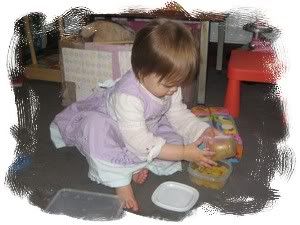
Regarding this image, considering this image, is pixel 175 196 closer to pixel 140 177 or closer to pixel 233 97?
pixel 140 177

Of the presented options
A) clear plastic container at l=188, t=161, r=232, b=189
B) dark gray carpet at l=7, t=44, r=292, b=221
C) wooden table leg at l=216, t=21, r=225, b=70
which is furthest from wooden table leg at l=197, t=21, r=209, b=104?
clear plastic container at l=188, t=161, r=232, b=189

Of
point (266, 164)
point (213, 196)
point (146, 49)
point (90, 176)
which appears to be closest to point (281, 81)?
point (266, 164)

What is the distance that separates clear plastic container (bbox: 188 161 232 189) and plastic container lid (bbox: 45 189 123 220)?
23 cm

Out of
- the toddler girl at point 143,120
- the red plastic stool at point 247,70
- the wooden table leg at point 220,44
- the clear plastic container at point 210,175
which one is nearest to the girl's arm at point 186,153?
the toddler girl at point 143,120

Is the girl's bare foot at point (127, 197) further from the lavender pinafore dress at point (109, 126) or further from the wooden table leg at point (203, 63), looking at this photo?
the wooden table leg at point (203, 63)

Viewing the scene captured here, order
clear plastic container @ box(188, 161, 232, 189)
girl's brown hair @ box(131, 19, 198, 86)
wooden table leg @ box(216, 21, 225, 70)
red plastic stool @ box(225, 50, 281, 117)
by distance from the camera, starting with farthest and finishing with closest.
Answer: wooden table leg @ box(216, 21, 225, 70)
red plastic stool @ box(225, 50, 281, 117)
clear plastic container @ box(188, 161, 232, 189)
girl's brown hair @ box(131, 19, 198, 86)

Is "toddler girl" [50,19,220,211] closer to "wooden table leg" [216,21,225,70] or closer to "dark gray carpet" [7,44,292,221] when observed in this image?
"dark gray carpet" [7,44,292,221]

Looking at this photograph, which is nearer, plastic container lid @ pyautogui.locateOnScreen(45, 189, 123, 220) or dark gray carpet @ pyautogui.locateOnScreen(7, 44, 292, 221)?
plastic container lid @ pyautogui.locateOnScreen(45, 189, 123, 220)

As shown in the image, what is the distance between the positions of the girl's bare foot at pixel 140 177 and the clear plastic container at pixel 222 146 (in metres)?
0.21

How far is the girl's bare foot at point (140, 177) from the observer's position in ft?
3.49

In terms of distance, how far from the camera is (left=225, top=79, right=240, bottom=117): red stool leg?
1345 millimetres

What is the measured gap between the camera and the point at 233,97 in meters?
1.37

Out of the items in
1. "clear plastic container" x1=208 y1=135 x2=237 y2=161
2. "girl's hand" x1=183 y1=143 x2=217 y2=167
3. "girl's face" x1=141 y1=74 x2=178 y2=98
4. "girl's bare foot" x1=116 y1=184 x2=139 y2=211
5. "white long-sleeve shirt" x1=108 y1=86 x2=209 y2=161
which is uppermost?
"girl's face" x1=141 y1=74 x2=178 y2=98

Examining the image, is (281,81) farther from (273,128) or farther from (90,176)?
(90,176)
